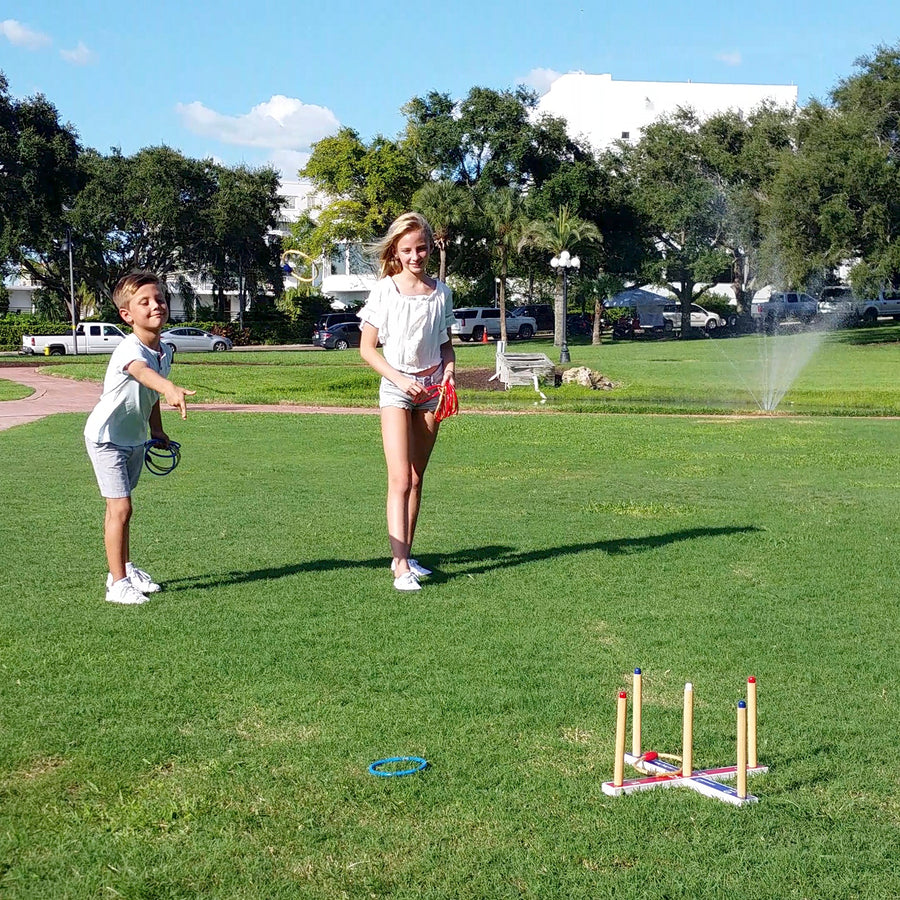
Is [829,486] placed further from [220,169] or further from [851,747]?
[220,169]

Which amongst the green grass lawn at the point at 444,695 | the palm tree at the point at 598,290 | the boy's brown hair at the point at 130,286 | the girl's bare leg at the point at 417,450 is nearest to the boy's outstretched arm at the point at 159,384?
the boy's brown hair at the point at 130,286

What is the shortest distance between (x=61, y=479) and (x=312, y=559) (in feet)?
15.7

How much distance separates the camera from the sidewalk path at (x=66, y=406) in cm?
2061

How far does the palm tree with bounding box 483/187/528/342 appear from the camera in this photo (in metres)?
56.5

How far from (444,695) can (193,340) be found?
53330 millimetres

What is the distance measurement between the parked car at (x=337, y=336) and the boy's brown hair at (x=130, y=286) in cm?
4883

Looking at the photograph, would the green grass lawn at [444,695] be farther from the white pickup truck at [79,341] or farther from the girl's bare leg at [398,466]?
the white pickup truck at [79,341]

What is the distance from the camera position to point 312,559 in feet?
24.9

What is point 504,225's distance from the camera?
57.2 metres

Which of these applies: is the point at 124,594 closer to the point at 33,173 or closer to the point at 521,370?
the point at 521,370

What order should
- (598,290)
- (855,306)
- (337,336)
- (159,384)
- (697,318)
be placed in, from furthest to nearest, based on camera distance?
1. (697,318)
2. (855,306)
3. (598,290)
4. (337,336)
5. (159,384)

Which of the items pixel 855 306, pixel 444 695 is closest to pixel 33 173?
pixel 855 306

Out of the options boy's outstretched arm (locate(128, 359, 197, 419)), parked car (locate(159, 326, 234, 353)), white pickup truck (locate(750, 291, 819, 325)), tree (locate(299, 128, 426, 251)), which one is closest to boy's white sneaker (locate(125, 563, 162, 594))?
boy's outstretched arm (locate(128, 359, 197, 419))

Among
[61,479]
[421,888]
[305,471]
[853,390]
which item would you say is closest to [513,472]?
[305,471]
